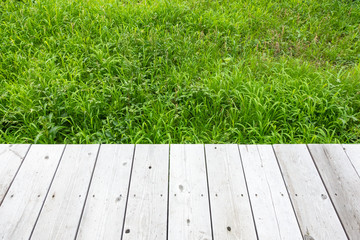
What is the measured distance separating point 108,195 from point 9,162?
2.48ft

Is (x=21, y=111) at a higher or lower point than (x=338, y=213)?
lower

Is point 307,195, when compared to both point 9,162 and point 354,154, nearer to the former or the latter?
point 354,154

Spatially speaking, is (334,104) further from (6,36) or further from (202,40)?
(6,36)

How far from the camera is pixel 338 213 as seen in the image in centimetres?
164

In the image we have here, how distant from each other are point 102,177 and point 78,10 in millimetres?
3182

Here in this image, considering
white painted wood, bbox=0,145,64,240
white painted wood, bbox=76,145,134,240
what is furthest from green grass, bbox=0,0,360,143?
white painted wood, bbox=0,145,64,240

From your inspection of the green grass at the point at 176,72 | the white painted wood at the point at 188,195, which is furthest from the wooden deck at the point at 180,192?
the green grass at the point at 176,72

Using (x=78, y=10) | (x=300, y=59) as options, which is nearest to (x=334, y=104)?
(x=300, y=59)

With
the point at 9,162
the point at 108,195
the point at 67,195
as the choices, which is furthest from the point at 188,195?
the point at 9,162

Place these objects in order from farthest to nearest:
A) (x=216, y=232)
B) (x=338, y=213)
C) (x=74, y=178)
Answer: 1. (x=74, y=178)
2. (x=338, y=213)
3. (x=216, y=232)

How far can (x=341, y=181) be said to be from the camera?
184 cm

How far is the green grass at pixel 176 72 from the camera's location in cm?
273

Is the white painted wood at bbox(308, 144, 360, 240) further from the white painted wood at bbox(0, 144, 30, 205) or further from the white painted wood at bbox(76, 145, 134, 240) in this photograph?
the white painted wood at bbox(0, 144, 30, 205)

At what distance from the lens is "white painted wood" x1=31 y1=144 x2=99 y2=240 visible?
152 centimetres
